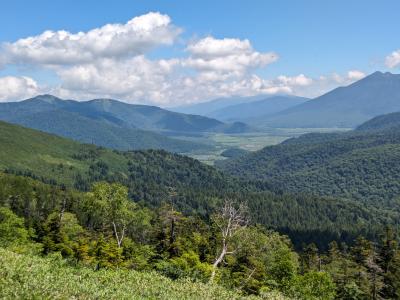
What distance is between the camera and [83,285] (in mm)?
35094

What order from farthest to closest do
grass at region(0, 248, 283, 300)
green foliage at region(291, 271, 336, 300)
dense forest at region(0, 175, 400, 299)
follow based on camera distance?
1. green foliage at region(291, 271, 336, 300)
2. dense forest at region(0, 175, 400, 299)
3. grass at region(0, 248, 283, 300)

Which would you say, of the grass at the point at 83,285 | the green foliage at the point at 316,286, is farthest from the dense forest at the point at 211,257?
the grass at the point at 83,285

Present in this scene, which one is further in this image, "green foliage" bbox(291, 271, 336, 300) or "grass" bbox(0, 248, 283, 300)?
"green foliage" bbox(291, 271, 336, 300)

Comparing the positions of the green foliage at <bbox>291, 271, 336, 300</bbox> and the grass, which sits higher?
the grass

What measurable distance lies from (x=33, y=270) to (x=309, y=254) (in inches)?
4478

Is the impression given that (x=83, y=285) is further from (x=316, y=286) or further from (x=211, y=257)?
(x=211, y=257)

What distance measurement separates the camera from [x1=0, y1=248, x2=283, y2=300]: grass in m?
29.4

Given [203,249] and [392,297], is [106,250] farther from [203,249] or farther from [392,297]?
[392,297]

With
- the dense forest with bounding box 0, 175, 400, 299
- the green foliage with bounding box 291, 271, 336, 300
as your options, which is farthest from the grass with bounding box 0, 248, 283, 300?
the green foliage with bounding box 291, 271, 336, 300

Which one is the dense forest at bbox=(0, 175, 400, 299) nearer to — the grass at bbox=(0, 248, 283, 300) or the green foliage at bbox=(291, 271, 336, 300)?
the green foliage at bbox=(291, 271, 336, 300)

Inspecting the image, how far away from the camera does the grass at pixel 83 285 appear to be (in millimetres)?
29431

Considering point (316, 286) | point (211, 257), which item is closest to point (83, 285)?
point (316, 286)

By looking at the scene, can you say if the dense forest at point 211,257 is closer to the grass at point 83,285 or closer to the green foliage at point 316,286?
the green foliage at point 316,286

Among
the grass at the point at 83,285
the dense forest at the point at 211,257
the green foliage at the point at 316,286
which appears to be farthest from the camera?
the green foliage at the point at 316,286
